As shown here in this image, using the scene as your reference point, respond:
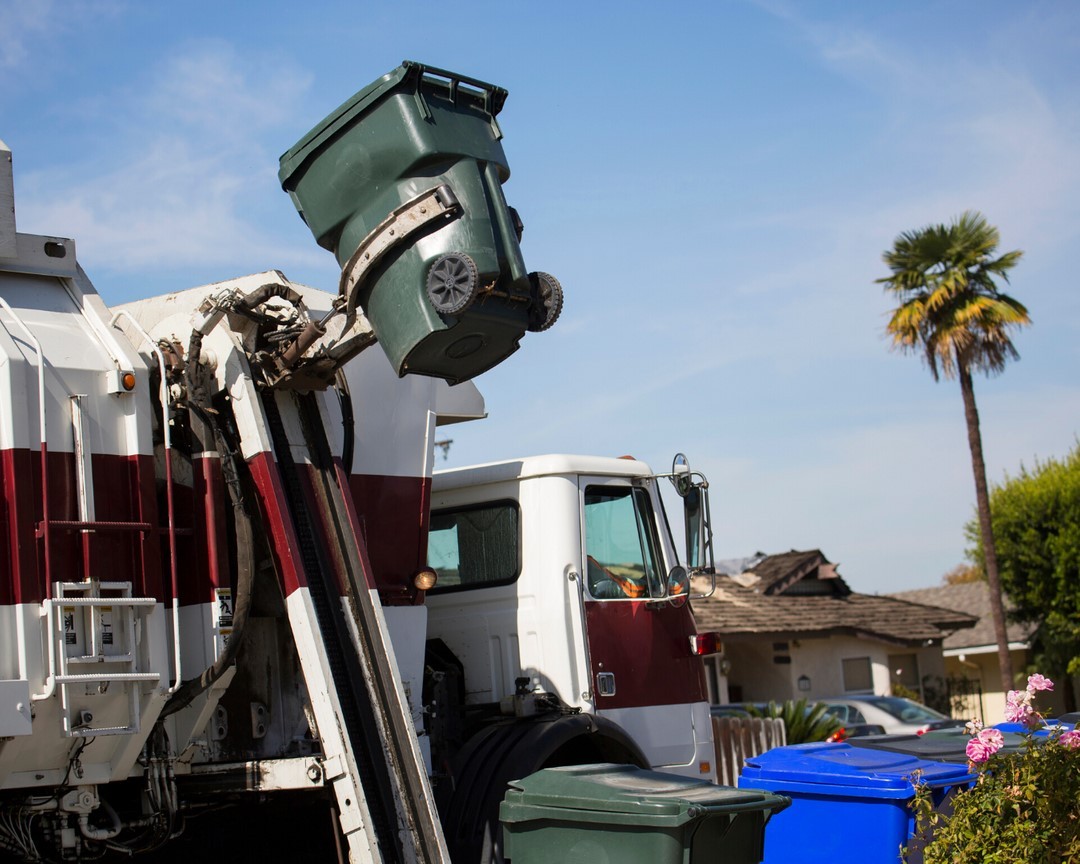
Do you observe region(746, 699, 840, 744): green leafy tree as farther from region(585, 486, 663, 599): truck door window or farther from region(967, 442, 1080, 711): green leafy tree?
region(967, 442, 1080, 711): green leafy tree

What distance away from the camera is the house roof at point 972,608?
33969 millimetres

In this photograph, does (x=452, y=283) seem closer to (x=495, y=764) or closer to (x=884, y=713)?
(x=495, y=764)

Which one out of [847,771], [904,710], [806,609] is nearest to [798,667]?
[806,609]

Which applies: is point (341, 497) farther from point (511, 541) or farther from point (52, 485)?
point (511, 541)

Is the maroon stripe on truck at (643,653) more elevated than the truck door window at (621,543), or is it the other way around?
the truck door window at (621,543)

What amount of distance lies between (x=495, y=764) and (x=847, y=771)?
176 cm

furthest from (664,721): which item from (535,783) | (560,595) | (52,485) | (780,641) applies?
(780,641)

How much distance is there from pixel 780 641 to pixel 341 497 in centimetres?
2329

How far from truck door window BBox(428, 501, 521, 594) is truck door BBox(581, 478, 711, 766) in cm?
47

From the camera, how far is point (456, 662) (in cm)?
781

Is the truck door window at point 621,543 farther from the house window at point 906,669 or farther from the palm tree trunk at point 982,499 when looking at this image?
the house window at point 906,669

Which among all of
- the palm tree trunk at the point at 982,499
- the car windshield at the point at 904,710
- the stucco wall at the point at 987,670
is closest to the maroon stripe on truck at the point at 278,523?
the car windshield at the point at 904,710

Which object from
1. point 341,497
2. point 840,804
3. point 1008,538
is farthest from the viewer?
point 1008,538

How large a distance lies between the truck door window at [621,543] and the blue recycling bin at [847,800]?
131 cm
